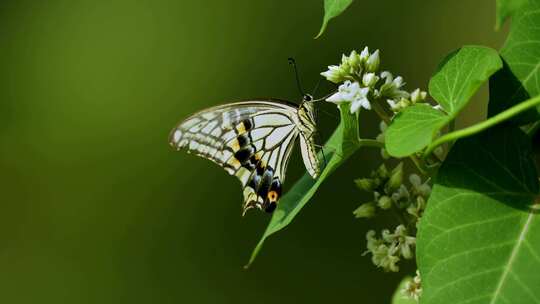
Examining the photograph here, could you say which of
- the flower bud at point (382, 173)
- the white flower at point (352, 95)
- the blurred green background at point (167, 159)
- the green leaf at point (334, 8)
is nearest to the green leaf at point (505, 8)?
the green leaf at point (334, 8)

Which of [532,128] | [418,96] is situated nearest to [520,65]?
[532,128]

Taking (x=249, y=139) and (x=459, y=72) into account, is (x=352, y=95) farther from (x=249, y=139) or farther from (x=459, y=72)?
(x=249, y=139)

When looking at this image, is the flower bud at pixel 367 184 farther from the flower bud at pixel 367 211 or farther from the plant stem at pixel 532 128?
the plant stem at pixel 532 128

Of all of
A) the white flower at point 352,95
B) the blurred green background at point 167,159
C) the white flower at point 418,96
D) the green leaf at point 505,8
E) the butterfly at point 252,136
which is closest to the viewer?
the green leaf at point 505,8

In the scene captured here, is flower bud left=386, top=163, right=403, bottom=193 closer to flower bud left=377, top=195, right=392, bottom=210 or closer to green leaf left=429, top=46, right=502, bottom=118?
flower bud left=377, top=195, right=392, bottom=210

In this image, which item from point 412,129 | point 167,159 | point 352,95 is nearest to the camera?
point 412,129

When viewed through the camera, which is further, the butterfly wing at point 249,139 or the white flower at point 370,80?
the butterfly wing at point 249,139
